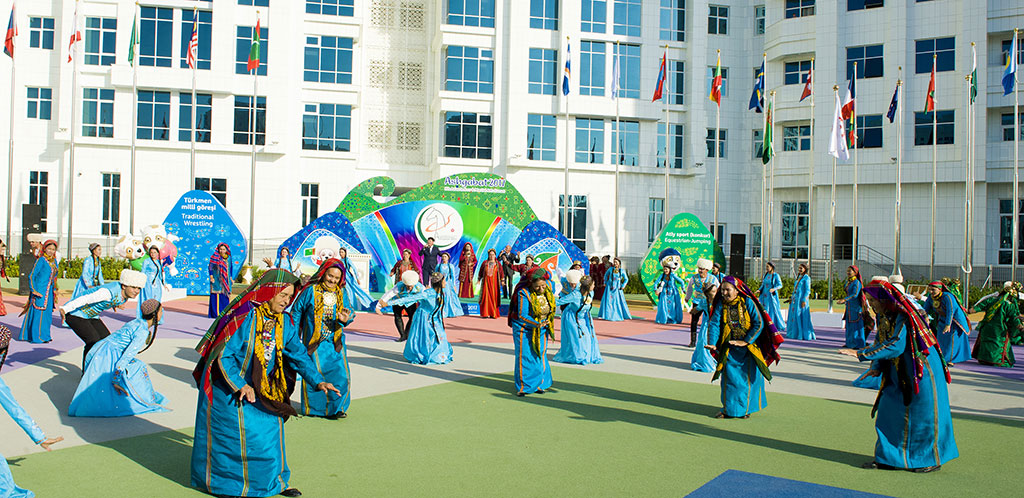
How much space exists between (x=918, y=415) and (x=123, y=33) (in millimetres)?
34455

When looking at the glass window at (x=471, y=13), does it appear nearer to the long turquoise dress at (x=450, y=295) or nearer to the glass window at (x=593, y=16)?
the glass window at (x=593, y=16)

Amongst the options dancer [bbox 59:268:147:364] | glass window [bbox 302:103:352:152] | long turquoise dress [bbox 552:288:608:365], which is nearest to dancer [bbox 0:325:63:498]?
dancer [bbox 59:268:147:364]

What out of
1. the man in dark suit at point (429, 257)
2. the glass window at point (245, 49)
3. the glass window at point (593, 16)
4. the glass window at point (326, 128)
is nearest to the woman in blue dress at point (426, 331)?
the man in dark suit at point (429, 257)

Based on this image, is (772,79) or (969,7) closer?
(969,7)

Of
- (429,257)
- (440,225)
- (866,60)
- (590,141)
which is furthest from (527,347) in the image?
(866,60)

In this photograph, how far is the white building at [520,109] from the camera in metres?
33.8

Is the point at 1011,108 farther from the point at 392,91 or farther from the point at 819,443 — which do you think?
the point at 819,443

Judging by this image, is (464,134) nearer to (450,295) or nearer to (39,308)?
(450,295)

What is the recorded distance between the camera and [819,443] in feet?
26.5

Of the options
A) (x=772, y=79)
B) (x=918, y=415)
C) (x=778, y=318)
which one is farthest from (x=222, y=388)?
(x=772, y=79)

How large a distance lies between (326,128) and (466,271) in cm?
1589

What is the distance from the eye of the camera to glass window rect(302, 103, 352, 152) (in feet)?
119

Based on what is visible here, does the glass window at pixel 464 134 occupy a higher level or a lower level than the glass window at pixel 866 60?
lower

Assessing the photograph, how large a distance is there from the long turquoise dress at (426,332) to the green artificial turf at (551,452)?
8.32 feet
